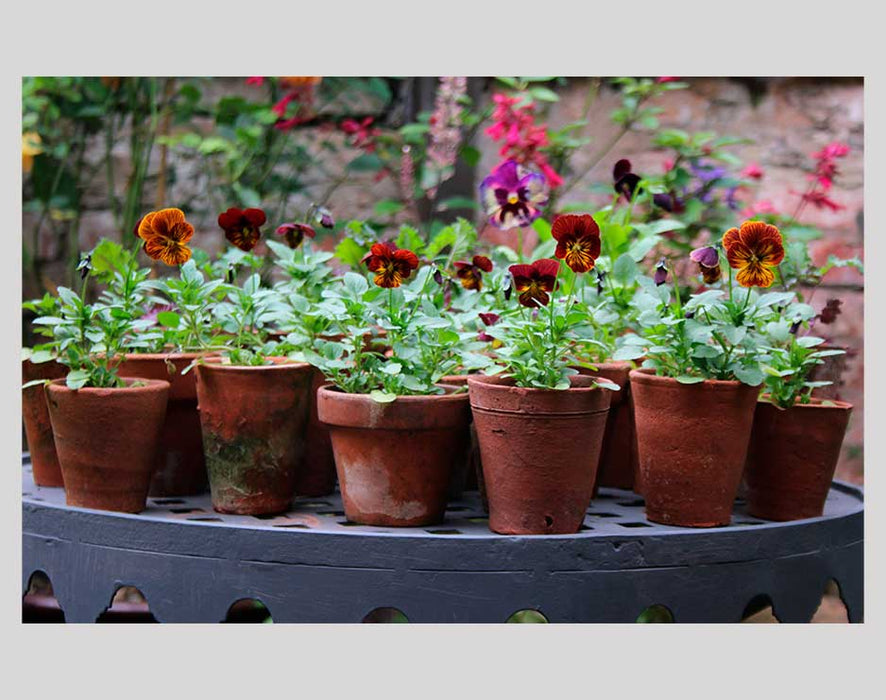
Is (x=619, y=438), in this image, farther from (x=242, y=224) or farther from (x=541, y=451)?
(x=242, y=224)

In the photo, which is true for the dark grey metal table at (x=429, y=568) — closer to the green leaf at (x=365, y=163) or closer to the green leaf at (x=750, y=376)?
the green leaf at (x=750, y=376)

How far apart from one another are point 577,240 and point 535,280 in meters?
0.11

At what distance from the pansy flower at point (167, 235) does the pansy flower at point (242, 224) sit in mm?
115

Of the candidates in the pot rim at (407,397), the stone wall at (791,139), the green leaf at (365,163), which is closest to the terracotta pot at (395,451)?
the pot rim at (407,397)

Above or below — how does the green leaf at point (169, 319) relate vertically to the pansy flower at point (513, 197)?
below

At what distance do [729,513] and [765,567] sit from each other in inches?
4.7

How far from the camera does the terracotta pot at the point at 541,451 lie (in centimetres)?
158

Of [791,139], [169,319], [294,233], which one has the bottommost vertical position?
[169,319]

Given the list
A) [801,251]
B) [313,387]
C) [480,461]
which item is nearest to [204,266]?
[313,387]

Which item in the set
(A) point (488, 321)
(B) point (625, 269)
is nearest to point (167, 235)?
(A) point (488, 321)

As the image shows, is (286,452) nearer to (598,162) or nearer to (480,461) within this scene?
(480,461)

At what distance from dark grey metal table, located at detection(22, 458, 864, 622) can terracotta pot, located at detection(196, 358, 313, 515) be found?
78mm

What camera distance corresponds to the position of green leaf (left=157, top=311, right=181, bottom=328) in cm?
188

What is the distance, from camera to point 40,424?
1.99 metres
